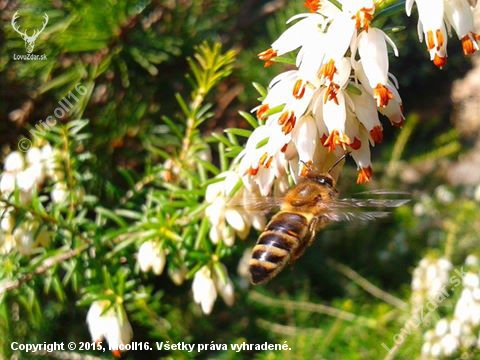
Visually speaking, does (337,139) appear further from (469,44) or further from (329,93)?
(469,44)

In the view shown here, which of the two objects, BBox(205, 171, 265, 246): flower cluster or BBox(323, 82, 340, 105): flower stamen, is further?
BBox(205, 171, 265, 246): flower cluster

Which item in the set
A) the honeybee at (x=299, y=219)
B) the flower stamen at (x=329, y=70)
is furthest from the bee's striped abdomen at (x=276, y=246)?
the flower stamen at (x=329, y=70)

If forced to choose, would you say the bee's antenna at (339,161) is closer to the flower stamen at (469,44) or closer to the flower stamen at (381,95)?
the flower stamen at (381,95)

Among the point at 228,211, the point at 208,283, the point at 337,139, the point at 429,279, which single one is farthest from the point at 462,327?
the point at 337,139

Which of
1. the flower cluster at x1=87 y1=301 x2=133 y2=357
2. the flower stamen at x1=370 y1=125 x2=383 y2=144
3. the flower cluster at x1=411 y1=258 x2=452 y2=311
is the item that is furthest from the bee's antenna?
the flower cluster at x1=411 y1=258 x2=452 y2=311

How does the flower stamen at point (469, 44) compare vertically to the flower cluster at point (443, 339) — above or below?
above

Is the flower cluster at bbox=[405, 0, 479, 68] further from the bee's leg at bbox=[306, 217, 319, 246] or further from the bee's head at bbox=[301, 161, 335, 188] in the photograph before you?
the bee's leg at bbox=[306, 217, 319, 246]
